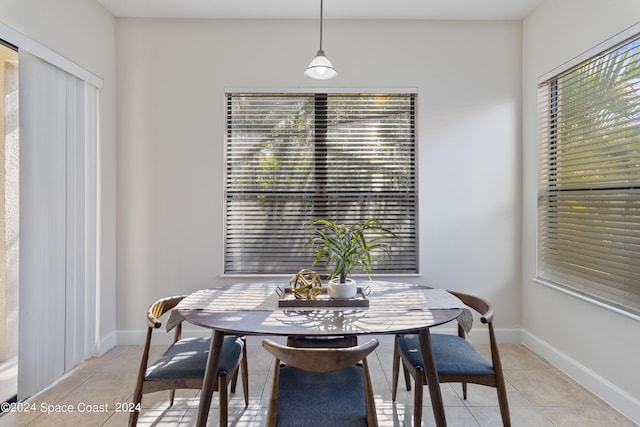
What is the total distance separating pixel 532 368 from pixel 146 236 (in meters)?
3.29

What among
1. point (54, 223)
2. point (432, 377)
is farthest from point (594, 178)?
point (54, 223)

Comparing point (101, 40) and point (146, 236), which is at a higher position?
point (101, 40)

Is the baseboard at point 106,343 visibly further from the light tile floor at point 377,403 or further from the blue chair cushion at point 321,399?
the blue chair cushion at point 321,399

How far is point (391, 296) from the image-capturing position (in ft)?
6.58

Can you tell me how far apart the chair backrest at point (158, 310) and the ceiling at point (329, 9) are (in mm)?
2313

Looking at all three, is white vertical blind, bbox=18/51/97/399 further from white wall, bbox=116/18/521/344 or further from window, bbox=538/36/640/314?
window, bbox=538/36/640/314

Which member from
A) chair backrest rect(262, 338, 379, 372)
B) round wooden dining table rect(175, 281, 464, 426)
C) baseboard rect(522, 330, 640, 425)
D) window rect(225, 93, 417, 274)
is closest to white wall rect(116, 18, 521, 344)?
window rect(225, 93, 417, 274)

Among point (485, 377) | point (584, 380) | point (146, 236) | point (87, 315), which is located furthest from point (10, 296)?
point (584, 380)

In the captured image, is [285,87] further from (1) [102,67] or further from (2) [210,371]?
(2) [210,371]

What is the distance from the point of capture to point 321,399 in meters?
1.42

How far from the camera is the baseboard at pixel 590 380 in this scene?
2008mm

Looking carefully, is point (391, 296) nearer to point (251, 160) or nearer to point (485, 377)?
point (485, 377)

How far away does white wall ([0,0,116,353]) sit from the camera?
2386 mm

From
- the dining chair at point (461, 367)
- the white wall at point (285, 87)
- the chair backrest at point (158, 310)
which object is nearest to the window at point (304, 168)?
the white wall at point (285, 87)
